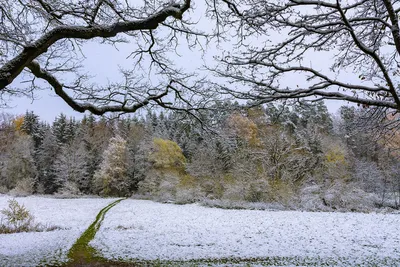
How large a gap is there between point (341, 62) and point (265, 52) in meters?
1.36

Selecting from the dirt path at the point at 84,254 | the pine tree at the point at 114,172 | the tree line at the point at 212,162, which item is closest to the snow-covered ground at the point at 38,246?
the dirt path at the point at 84,254

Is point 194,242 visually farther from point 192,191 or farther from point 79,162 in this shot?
point 79,162

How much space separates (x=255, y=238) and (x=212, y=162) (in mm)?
12268

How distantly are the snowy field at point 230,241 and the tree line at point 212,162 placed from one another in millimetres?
2950

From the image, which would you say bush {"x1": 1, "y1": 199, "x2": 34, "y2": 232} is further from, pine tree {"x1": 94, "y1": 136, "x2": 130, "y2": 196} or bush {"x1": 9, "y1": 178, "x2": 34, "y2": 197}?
bush {"x1": 9, "y1": 178, "x2": 34, "y2": 197}

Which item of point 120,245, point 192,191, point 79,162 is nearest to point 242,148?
point 192,191

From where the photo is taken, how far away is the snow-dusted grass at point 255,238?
7.59 metres

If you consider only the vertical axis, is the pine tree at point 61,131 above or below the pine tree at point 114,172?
above

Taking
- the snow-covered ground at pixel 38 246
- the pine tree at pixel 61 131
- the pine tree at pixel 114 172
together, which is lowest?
the snow-covered ground at pixel 38 246

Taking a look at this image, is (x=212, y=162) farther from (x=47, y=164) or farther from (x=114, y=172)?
(x=47, y=164)

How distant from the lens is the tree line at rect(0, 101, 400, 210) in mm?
13930

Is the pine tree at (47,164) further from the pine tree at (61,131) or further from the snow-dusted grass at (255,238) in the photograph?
the snow-dusted grass at (255,238)

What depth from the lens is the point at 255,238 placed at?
978 cm

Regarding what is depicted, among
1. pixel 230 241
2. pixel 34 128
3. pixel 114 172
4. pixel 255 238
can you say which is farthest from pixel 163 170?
pixel 34 128
